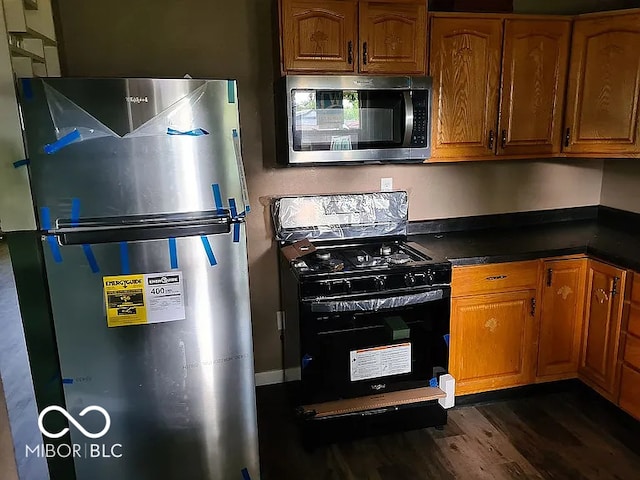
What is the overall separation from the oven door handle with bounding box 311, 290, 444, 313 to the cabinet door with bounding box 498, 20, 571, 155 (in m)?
0.96

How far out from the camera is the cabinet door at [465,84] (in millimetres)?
2568

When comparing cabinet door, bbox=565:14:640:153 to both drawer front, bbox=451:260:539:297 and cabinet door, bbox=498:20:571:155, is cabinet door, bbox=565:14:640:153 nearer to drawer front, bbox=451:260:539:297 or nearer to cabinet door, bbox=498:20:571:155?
cabinet door, bbox=498:20:571:155

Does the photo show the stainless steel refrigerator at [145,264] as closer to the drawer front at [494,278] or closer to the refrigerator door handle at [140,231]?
the refrigerator door handle at [140,231]

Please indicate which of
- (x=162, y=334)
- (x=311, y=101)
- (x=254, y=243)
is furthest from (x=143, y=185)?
(x=254, y=243)

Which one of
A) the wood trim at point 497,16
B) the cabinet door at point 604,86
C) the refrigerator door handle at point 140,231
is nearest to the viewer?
the refrigerator door handle at point 140,231

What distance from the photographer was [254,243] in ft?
9.41

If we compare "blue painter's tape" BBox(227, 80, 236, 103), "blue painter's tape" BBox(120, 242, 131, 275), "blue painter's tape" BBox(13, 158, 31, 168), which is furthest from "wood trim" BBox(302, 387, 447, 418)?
"blue painter's tape" BBox(13, 158, 31, 168)

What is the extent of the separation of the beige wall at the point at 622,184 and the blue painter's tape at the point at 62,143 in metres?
3.08

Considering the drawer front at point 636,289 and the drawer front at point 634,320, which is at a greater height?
the drawer front at point 636,289

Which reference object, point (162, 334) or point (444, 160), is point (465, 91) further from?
point (162, 334)

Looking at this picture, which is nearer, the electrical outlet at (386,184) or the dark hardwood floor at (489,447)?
the dark hardwood floor at (489,447)

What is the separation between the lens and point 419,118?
8.18ft

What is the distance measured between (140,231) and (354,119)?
3.88ft

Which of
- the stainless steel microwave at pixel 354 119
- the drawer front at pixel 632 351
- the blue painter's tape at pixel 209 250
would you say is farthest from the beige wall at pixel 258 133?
the drawer front at pixel 632 351
